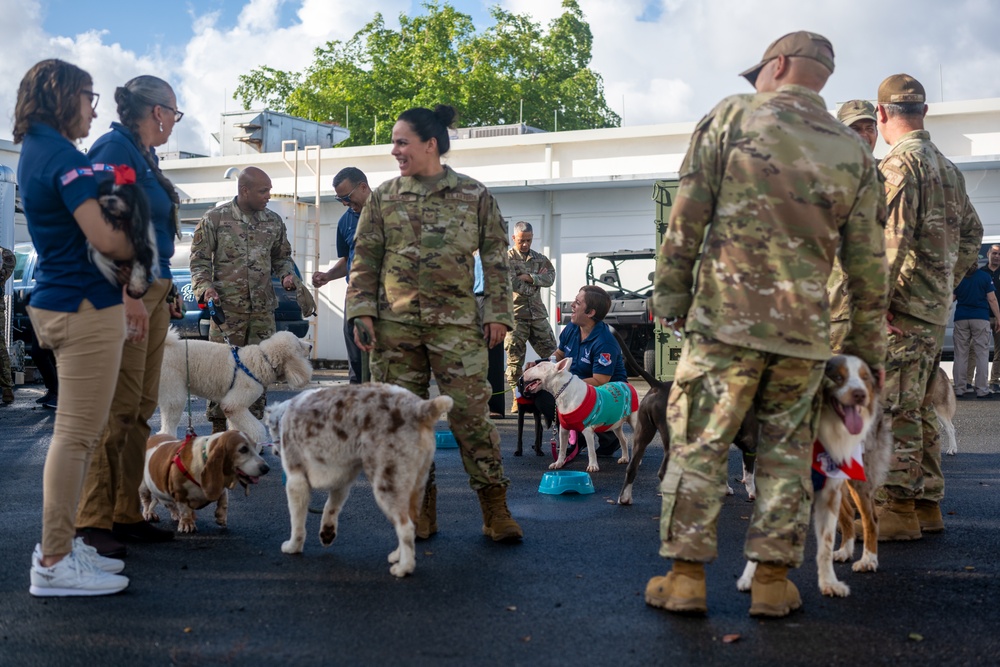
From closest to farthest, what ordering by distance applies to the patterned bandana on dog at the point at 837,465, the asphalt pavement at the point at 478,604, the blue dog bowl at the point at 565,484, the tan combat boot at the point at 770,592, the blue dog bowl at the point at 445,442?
the asphalt pavement at the point at 478,604, the tan combat boot at the point at 770,592, the patterned bandana on dog at the point at 837,465, the blue dog bowl at the point at 565,484, the blue dog bowl at the point at 445,442

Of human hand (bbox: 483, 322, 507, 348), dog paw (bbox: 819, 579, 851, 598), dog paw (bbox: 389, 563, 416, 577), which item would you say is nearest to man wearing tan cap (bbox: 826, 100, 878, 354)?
dog paw (bbox: 819, 579, 851, 598)

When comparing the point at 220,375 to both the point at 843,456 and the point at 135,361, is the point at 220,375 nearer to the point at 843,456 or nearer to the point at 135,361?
the point at 135,361

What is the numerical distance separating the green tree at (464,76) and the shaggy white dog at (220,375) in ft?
119

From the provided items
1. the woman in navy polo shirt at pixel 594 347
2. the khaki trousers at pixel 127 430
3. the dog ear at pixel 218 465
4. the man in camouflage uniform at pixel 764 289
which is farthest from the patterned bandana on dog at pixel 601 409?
the man in camouflage uniform at pixel 764 289

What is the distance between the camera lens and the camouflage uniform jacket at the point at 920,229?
5.09m

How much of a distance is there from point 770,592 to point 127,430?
3.07m

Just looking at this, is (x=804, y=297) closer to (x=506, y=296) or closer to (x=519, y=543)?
(x=506, y=296)

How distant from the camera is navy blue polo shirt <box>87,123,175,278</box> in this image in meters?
4.73

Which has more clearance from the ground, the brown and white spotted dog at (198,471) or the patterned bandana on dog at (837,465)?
the patterned bandana on dog at (837,465)

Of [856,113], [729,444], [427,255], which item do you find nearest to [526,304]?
[856,113]

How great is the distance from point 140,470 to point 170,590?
0.99m

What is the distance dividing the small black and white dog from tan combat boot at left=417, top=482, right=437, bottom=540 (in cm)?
192

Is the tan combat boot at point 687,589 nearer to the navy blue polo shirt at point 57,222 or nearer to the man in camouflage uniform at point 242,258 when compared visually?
the navy blue polo shirt at point 57,222

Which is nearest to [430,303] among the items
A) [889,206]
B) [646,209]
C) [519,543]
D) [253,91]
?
[519,543]
